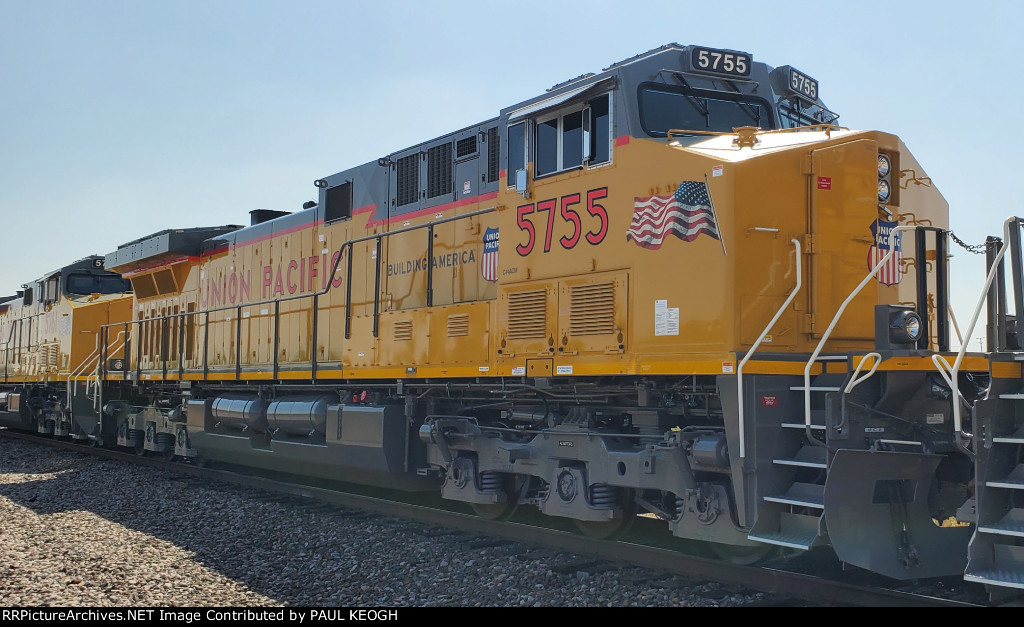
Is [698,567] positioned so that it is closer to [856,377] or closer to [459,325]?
[856,377]

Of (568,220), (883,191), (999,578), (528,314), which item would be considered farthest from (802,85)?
(999,578)

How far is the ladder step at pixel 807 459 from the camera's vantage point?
5.06 m

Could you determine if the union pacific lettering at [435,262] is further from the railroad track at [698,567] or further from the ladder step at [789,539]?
the ladder step at [789,539]

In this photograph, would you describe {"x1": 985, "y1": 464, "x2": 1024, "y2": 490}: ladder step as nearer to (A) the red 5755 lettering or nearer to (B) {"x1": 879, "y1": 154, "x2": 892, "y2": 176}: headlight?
(B) {"x1": 879, "y1": 154, "x2": 892, "y2": 176}: headlight

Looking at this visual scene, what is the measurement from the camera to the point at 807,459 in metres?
5.21

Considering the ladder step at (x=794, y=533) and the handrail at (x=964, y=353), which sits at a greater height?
the handrail at (x=964, y=353)

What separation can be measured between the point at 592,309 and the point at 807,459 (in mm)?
1843

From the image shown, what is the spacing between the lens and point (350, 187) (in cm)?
1009

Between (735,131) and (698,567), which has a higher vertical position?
(735,131)

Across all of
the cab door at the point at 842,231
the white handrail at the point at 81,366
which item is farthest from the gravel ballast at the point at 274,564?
the white handrail at the point at 81,366

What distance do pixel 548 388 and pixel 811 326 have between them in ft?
6.63

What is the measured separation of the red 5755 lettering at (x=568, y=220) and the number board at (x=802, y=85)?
1936 mm

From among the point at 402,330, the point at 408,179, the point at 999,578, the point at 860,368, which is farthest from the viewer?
the point at 408,179
